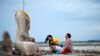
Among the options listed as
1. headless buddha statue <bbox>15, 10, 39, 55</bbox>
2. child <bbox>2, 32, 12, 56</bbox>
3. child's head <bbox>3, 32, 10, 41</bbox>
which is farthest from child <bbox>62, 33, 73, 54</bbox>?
child's head <bbox>3, 32, 10, 41</bbox>

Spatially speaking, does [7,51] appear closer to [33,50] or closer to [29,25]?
[33,50]

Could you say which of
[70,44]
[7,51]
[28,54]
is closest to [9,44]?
[7,51]

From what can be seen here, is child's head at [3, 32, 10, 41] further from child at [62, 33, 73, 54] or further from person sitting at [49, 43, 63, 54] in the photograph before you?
person sitting at [49, 43, 63, 54]

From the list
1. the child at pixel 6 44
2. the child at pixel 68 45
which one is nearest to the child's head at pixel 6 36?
the child at pixel 6 44

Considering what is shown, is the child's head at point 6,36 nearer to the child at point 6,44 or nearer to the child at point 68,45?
the child at point 6,44

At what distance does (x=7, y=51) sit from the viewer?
13.1 meters

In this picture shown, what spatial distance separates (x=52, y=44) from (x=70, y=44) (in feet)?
4.01

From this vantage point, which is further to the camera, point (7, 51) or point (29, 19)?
point (29, 19)

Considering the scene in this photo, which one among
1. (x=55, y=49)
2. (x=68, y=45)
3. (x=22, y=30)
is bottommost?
(x=55, y=49)

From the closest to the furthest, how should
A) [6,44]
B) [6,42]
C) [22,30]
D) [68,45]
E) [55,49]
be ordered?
[6,42] → [6,44] → [22,30] → [68,45] → [55,49]

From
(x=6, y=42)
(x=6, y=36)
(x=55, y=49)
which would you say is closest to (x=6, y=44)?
(x=6, y=42)

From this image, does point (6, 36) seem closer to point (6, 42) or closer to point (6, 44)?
point (6, 42)

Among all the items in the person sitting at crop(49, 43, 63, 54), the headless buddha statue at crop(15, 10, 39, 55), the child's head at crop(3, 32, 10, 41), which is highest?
the headless buddha statue at crop(15, 10, 39, 55)

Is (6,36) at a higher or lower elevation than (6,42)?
higher
